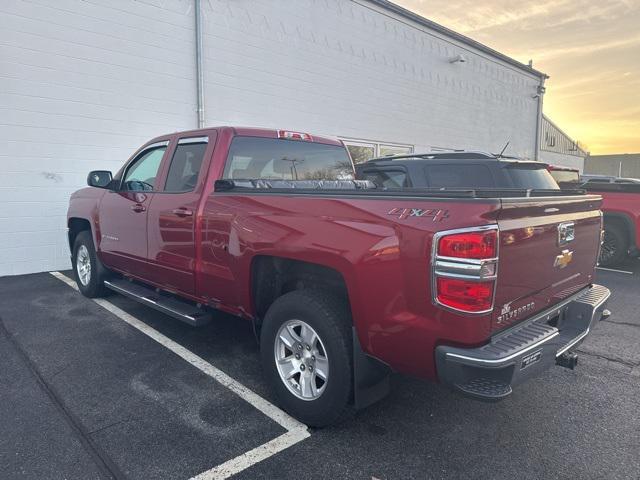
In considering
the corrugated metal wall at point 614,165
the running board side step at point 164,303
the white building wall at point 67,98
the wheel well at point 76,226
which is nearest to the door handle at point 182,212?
the running board side step at point 164,303

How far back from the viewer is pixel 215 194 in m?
3.58

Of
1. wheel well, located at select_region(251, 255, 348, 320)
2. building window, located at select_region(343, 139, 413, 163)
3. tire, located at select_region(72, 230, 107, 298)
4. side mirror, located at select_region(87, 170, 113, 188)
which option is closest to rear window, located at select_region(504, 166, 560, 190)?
wheel well, located at select_region(251, 255, 348, 320)

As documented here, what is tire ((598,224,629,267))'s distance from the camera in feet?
26.3

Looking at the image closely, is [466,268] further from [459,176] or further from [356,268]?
[459,176]

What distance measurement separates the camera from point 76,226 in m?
6.05

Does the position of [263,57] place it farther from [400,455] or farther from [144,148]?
[400,455]

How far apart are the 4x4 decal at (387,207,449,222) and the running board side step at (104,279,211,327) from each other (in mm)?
2051

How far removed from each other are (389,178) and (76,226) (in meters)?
4.42

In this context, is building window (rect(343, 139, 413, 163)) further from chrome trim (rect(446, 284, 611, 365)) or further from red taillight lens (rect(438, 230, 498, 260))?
red taillight lens (rect(438, 230, 498, 260))

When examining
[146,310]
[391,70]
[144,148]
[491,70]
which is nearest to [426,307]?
[144,148]

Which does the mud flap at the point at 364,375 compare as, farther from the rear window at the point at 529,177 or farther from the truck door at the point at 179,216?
the rear window at the point at 529,177

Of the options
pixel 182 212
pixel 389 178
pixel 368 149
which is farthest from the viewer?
pixel 368 149

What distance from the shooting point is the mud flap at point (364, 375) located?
2.64m

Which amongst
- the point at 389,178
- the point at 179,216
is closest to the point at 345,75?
the point at 389,178
